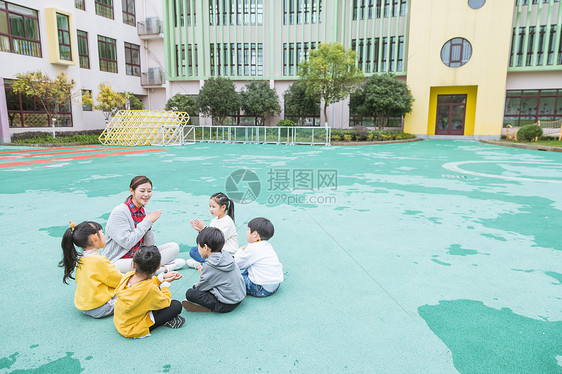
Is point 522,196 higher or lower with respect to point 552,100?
lower

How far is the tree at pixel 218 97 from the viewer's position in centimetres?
2558

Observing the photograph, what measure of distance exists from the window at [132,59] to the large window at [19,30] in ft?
26.2

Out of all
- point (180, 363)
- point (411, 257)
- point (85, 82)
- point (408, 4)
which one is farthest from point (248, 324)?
point (408, 4)

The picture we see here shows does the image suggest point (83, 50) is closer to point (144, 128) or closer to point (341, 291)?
point (144, 128)

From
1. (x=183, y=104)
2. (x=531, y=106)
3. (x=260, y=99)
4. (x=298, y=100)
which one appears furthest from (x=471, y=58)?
(x=183, y=104)

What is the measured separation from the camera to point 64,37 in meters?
22.6

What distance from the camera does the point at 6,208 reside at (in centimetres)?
620

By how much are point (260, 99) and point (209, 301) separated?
961 inches

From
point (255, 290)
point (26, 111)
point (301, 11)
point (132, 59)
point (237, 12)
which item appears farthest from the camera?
point (132, 59)

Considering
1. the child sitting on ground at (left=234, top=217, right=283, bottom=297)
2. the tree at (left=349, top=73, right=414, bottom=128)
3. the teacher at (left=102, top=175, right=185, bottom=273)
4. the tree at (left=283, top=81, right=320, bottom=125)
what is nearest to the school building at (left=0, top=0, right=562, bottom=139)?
the tree at (left=349, top=73, right=414, bottom=128)

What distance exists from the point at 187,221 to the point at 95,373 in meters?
3.33

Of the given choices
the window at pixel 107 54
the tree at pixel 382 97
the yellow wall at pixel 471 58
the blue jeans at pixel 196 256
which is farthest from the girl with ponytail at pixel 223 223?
the window at pixel 107 54

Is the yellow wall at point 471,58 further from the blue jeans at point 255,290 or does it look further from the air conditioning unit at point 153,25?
the blue jeans at point 255,290

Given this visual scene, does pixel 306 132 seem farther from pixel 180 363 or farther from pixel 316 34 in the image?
pixel 180 363
